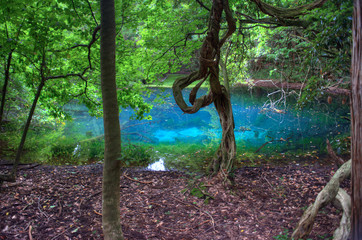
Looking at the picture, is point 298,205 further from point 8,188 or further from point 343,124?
point 343,124

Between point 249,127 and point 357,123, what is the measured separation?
1101 cm

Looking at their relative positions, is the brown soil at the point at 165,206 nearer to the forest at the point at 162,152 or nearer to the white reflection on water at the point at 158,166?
the forest at the point at 162,152

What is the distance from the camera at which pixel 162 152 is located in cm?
890

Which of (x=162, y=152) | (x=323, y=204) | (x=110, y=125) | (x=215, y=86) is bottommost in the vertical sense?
(x=162, y=152)

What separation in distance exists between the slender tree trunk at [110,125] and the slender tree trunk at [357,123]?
6.56 ft

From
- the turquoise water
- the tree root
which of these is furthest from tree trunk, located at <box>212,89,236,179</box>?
the turquoise water

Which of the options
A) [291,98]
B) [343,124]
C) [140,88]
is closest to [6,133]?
[140,88]

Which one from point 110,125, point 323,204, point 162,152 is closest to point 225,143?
point 323,204

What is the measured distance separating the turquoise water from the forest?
51.0 inches

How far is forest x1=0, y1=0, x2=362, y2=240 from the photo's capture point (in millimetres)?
2621

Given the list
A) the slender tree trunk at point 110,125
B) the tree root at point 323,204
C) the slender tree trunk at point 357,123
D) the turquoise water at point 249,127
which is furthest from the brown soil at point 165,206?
the turquoise water at point 249,127

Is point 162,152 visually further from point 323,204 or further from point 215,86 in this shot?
point 323,204

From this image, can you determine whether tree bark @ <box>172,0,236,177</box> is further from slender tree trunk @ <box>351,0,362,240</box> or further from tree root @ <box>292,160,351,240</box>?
slender tree trunk @ <box>351,0,362,240</box>

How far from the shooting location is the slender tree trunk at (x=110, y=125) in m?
2.30
